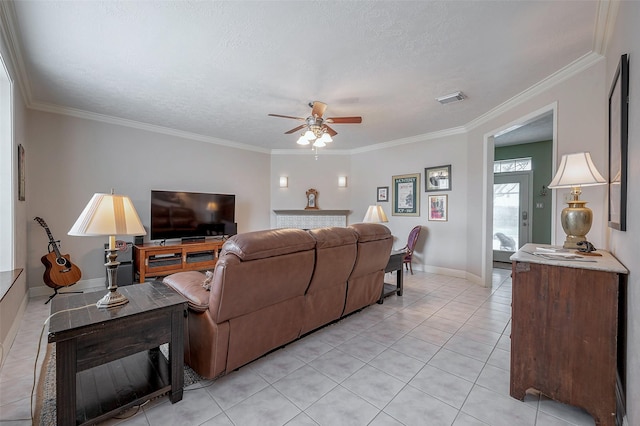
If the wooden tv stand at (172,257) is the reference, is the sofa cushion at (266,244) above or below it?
above

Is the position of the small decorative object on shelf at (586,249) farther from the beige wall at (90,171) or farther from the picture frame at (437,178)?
the beige wall at (90,171)

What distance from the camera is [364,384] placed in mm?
1912

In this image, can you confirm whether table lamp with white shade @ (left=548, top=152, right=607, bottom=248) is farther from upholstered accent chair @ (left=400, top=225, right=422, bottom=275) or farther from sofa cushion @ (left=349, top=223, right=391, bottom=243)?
→ upholstered accent chair @ (left=400, top=225, right=422, bottom=275)

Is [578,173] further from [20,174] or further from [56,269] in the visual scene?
[56,269]

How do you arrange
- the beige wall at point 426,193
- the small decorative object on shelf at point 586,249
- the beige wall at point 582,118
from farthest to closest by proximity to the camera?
the beige wall at point 426,193 < the beige wall at point 582,118 < the small decorative object on shelf at point 586,249

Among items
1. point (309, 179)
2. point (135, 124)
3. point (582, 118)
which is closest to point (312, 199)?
point (309, 179)

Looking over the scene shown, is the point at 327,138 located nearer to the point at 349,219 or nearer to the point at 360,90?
the point at 360,90

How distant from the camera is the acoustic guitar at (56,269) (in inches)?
137

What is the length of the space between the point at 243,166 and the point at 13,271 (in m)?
3.93

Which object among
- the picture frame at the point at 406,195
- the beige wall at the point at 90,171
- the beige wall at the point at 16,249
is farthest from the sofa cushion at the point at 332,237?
the beige wall at the point at 90,171

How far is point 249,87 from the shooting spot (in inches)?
128

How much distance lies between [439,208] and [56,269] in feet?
19.5

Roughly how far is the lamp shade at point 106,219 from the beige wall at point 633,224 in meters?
2.53

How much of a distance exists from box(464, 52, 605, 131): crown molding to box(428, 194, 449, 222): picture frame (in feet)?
4.71
